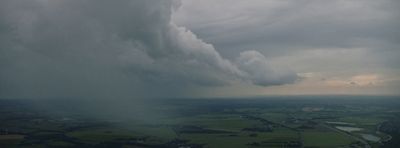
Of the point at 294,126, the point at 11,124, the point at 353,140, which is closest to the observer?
the point at 353,140

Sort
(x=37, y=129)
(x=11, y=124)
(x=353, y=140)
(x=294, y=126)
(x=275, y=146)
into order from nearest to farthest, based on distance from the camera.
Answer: (x=275, y=146), (x=353, y=140), (x=37, y=129), (x=11, y=124), (x=294, y=126)

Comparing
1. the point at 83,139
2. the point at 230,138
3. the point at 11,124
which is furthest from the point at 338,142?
the point at 11,124

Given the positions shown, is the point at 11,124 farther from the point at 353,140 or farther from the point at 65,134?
the point at 353,140

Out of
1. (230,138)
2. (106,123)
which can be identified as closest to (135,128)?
(106,123)

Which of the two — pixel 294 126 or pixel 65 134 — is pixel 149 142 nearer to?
pixel 65 134

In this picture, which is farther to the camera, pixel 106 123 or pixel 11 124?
pixel 106 123

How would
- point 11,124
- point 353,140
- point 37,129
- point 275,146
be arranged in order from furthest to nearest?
point 11,124
point 37,129
point 353,140
point 275,146

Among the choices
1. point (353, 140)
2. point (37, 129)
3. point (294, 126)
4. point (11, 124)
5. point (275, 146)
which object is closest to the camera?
point (275, 146)

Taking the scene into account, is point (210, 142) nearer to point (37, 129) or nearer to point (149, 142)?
point (149, 142)

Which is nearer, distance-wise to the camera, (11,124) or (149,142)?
(149,142)
